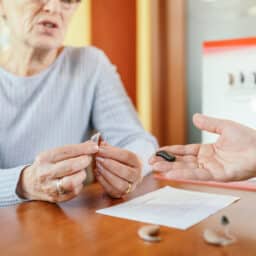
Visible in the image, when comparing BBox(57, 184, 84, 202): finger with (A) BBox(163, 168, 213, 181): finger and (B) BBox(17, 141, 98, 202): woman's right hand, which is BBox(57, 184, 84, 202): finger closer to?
(B) BBox(17, 141, 98, 202): woman's right hand

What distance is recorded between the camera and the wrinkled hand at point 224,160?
0.90m

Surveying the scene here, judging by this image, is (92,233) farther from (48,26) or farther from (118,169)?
(48,26)

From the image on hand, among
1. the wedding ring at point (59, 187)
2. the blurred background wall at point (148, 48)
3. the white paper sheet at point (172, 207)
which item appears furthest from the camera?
the blurred background wall at point (148, 48)

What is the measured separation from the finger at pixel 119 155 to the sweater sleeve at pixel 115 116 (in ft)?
1.01

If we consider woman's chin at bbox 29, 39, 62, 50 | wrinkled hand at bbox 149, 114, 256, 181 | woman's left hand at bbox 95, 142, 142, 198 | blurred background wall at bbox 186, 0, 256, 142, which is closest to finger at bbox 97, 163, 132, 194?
woman's left hand at bbox 95, 142, 142, 198

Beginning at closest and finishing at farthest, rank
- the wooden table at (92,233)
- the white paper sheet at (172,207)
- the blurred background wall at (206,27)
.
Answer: the wooden table at (92,233)
the white paper sheet at (172,207)
the blurred background wall at (206,27)

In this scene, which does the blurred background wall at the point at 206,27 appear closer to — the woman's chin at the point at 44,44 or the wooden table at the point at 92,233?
the woman's chin at the point at 44,44

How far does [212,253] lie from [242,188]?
0.49m

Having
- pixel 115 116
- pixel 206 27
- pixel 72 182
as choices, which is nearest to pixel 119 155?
pixel 72 182

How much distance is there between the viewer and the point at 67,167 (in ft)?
3.08

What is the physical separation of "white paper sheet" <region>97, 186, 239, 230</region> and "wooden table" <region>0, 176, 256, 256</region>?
2 cm

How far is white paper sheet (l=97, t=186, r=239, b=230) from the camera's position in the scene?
33.5 inches

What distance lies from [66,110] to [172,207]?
606 millimetres

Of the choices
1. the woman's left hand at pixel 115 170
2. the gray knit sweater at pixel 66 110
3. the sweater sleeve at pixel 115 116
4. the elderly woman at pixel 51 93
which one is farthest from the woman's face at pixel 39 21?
the woman's left hand at pixel 115 170
